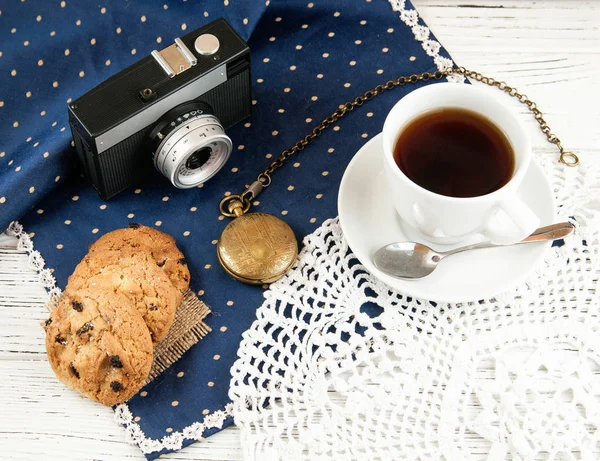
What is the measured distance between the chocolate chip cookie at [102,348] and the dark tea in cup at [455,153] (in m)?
0.43

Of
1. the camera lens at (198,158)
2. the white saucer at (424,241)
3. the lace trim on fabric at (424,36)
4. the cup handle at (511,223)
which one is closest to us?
the cup handle at (511,223)

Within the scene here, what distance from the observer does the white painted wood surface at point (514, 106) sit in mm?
1075

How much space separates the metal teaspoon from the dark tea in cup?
99 mm

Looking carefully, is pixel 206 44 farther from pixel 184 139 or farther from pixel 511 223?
pixel 511 223

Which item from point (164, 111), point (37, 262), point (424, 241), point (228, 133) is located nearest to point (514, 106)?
point (424, 241)

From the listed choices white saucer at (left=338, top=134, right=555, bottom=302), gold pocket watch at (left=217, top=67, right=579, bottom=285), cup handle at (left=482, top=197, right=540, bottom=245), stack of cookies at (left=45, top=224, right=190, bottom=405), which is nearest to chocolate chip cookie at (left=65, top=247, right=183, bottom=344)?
stack of cookies at (left=45, top=224, right=190, bottom=405)

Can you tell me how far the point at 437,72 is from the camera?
1321mm

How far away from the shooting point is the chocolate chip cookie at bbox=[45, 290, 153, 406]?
1024 millimetres

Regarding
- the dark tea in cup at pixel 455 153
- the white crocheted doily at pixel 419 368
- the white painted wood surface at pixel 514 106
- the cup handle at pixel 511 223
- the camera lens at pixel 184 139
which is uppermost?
the camera lens at pixel 184 139

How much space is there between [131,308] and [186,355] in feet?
0.40

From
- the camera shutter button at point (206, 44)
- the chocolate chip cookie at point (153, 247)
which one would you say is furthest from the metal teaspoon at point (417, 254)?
the camera shutter button at point (206, 44)

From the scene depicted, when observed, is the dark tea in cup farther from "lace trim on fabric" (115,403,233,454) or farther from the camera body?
"lace trim on fabric" (115,403,233,454)

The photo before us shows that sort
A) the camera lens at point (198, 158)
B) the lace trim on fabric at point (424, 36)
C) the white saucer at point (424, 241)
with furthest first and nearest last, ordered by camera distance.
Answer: the lace trim on fabric at point (424, 36) → the camera lens at point (198, 158) → the white saucer at point (424, 241)

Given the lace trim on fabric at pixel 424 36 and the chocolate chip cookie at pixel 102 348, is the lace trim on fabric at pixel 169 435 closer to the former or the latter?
the chocolate chip cookie at pixel 102 348
